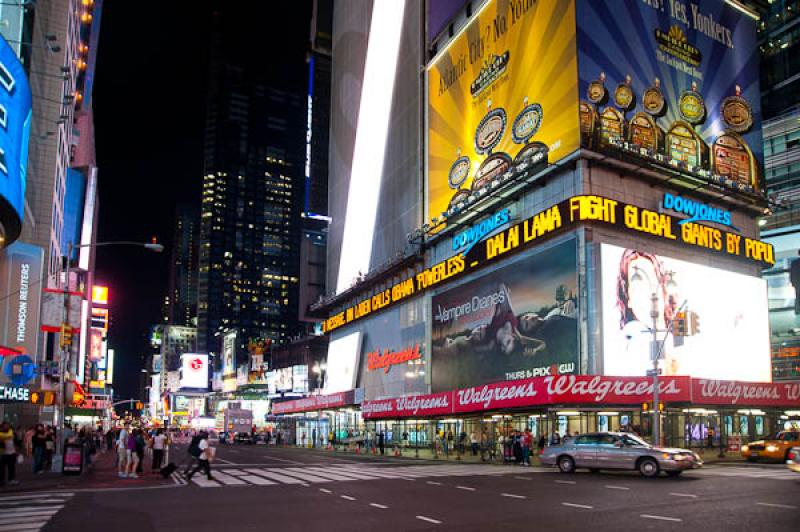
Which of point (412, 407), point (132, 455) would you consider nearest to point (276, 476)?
point (132, 455)

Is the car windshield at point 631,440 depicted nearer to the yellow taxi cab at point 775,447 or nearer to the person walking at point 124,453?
the yellow taxi cab at point 775,447

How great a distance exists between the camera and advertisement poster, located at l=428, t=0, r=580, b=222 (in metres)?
42.2

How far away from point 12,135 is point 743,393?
35.5 meters

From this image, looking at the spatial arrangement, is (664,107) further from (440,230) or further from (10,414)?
(10,414)

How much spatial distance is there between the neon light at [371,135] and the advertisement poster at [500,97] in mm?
9484

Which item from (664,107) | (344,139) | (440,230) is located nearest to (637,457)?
(664,107)

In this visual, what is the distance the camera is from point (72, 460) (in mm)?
26438

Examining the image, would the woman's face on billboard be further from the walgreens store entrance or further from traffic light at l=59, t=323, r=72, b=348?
traffic light at l=59, t=323, r=72, b=348

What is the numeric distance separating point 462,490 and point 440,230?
35767 millimetres

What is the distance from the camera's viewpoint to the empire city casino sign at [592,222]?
40312 millimetres

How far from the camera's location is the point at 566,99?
41438 mm

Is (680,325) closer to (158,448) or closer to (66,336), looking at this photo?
(158,448)

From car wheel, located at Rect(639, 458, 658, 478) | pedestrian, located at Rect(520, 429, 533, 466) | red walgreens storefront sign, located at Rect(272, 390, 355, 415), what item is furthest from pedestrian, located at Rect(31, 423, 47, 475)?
red walgreens storefront sign, located at Rect(272, 390, 355, 415)

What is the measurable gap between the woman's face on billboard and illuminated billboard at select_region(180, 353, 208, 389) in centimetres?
11866
